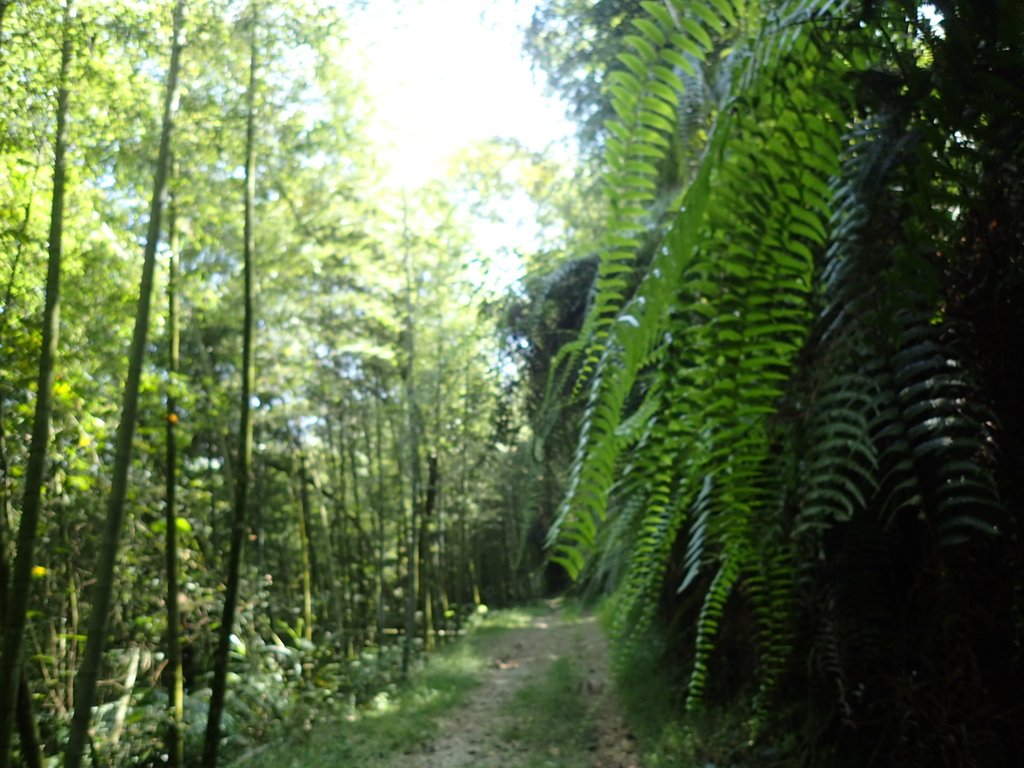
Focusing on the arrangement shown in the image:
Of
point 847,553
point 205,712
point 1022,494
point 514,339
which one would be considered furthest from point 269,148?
point 1022,494

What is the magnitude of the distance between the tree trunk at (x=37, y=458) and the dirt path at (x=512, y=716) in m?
3.40

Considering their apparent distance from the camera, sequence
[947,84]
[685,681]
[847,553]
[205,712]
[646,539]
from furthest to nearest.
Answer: [205,712], [685,681], [847,553], [646,539], [947,84]

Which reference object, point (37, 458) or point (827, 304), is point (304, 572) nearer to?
point (37, 458)

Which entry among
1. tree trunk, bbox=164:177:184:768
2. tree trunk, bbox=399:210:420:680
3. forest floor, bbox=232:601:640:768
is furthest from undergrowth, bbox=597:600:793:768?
tree trunk, bbox=399:210:420:680

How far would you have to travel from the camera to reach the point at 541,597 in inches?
925

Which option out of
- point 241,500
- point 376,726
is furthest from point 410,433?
point 241,500

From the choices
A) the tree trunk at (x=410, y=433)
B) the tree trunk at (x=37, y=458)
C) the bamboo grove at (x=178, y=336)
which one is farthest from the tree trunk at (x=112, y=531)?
the tree trunk at (x=410, y=433)

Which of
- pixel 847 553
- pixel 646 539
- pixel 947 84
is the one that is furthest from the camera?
pixel 847 553

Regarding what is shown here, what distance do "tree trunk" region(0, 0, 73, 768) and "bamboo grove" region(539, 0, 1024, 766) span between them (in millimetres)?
2349

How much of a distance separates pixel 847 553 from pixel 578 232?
5716 mm

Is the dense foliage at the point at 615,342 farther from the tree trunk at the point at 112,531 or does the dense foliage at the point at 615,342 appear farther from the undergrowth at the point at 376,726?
the undergrowth at the point at 376,726

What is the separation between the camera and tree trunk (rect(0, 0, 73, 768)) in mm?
2760

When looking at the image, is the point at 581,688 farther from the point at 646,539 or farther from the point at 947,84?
the point at 947,84

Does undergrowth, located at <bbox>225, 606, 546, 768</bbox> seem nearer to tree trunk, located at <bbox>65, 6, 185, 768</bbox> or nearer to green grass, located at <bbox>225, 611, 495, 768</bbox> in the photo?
green grass, located at <bbox>225, 611, 495, 768</bbox>
